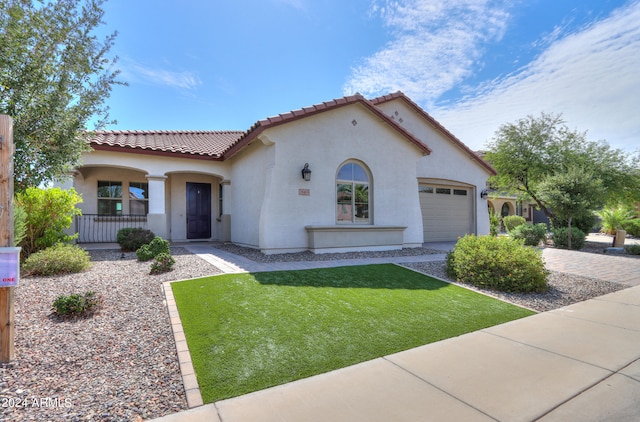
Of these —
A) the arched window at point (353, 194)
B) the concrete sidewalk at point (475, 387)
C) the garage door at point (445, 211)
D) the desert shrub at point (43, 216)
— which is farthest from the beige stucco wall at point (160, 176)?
the concrete sidewalk at point (475, 387)

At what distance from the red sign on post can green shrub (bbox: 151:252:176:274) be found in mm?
3745

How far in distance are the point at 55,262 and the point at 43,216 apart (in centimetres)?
184

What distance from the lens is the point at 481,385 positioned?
9.14ft

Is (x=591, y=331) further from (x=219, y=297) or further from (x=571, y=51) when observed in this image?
(x=571, y=51)

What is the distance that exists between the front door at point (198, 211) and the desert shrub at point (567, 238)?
16.1m

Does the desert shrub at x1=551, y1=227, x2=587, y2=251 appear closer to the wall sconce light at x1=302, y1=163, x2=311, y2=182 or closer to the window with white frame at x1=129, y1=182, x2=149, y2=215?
the wall sconce light at x1=302, y1=163, x2=311, y2=182

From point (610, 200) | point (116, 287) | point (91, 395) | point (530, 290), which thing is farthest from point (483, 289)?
point (610, 200)

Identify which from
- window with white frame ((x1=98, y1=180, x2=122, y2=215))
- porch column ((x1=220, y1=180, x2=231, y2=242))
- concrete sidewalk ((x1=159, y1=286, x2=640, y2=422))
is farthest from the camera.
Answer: porch column ((x1=220, y1=180, x2=231, y2=242))

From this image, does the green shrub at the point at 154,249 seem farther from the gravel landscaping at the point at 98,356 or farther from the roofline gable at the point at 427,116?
the roofline gable at the point at 427,116

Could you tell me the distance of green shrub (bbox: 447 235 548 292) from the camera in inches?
245

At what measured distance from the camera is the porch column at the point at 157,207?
423 inches

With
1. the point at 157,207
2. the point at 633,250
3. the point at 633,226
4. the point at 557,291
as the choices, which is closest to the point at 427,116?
the point at 557,291

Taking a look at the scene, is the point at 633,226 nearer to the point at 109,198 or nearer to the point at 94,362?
the point at 94,362

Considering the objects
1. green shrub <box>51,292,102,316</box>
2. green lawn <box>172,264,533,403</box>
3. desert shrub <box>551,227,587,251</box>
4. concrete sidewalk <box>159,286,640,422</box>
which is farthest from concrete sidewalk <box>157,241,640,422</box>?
desert shrub <box>551,227,587,251</box>
